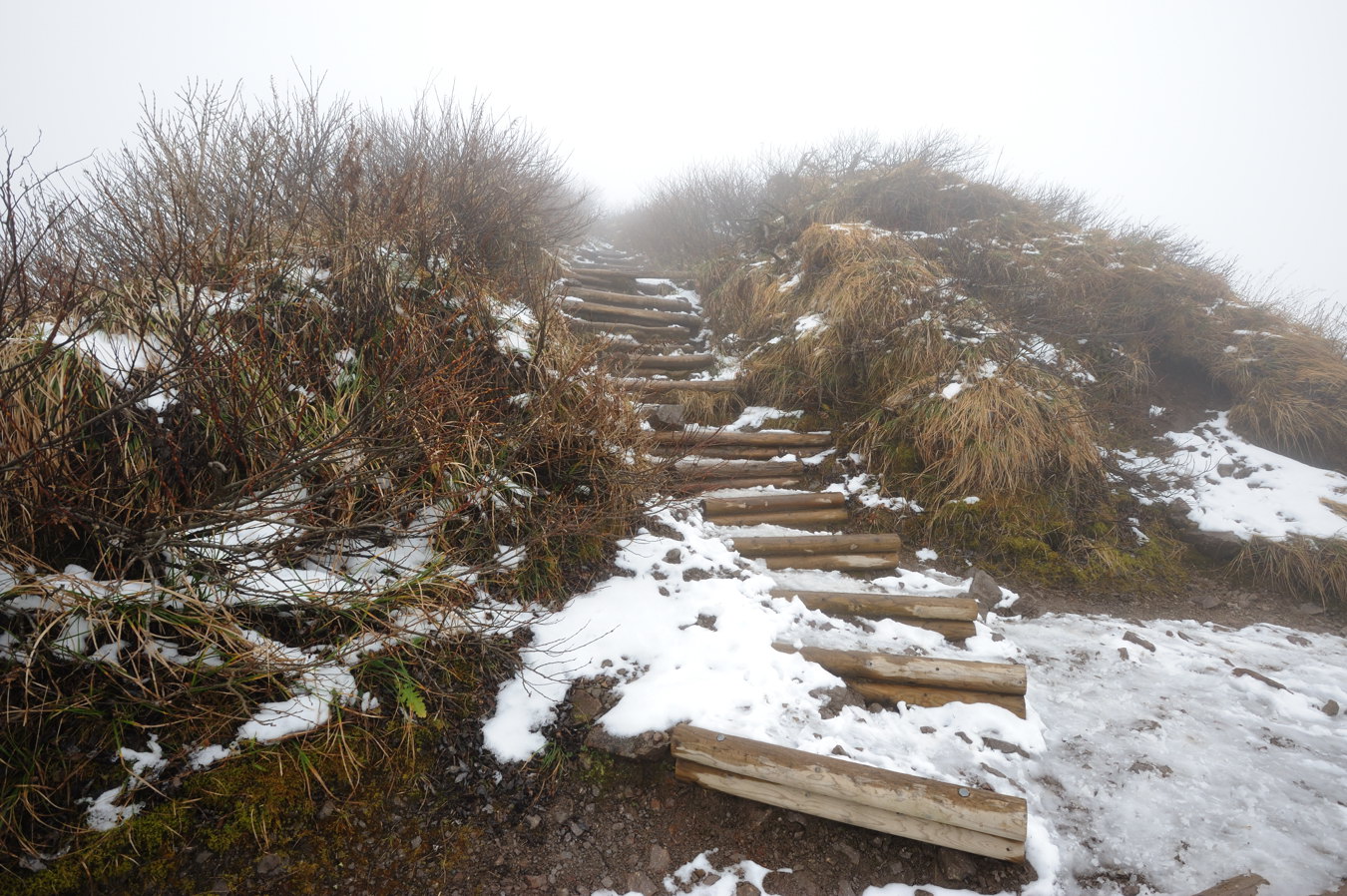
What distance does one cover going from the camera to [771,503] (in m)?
4.23

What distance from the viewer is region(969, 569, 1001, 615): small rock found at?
349 cm

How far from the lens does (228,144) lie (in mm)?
4090

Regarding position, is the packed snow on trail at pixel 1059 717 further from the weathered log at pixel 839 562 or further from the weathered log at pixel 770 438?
the weathered log at pixel 770 438

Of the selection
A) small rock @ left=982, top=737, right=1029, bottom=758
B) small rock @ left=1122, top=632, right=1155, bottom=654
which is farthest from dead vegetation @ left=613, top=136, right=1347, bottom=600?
small rock @ left=982, top=737, right=1029, bottom=758

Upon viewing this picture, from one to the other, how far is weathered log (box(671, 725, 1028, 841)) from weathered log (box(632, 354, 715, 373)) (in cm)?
421

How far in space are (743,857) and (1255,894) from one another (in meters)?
1.64

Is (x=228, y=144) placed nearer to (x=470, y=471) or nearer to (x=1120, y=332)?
(x=470, y=471)

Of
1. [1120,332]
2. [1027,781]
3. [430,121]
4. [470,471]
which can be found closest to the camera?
[1027,781]

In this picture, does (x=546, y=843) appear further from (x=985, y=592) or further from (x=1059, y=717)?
(x=985, y=592)

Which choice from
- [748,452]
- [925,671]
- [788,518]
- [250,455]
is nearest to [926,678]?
[925,671]

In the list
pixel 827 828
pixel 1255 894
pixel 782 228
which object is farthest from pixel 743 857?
pixel 782 228

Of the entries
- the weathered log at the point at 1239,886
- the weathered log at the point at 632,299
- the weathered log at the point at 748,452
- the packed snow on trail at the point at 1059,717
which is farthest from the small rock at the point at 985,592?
the weathered log at the point at 632,299

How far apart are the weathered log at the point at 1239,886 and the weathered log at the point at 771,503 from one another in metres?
2.79

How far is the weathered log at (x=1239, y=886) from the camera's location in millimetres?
1774
